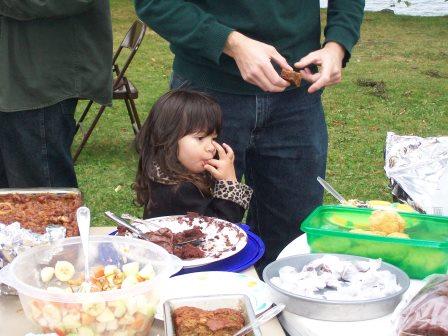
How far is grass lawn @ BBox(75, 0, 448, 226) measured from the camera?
490 cm

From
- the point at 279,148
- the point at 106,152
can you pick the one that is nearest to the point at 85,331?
the point at 279,148

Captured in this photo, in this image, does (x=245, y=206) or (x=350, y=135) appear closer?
(x=245, y=206)

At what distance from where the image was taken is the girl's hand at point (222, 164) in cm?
201

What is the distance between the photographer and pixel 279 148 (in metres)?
2.13

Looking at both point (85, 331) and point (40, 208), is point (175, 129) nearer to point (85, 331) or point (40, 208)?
point (40, 208)

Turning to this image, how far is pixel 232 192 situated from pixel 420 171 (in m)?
0.55

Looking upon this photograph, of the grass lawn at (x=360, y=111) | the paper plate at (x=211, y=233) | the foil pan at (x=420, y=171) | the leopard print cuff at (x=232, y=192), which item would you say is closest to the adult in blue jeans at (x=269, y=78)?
the leopard print cuff at (x=232, y=192)

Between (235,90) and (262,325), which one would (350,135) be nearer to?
(235,90)

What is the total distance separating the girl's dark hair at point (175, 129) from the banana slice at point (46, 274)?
79 cm

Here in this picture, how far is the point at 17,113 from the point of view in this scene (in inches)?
93.6

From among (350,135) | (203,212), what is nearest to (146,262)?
(203,212)

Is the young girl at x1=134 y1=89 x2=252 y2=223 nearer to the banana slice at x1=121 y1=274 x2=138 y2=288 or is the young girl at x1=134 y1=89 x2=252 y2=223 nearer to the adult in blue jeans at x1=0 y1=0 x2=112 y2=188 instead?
the adult in blue jeans at x1=0 y1=0 x2=112 y2=188

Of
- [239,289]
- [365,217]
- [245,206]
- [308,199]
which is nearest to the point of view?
[239,289]

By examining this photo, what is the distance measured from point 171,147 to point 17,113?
2.03 feet
